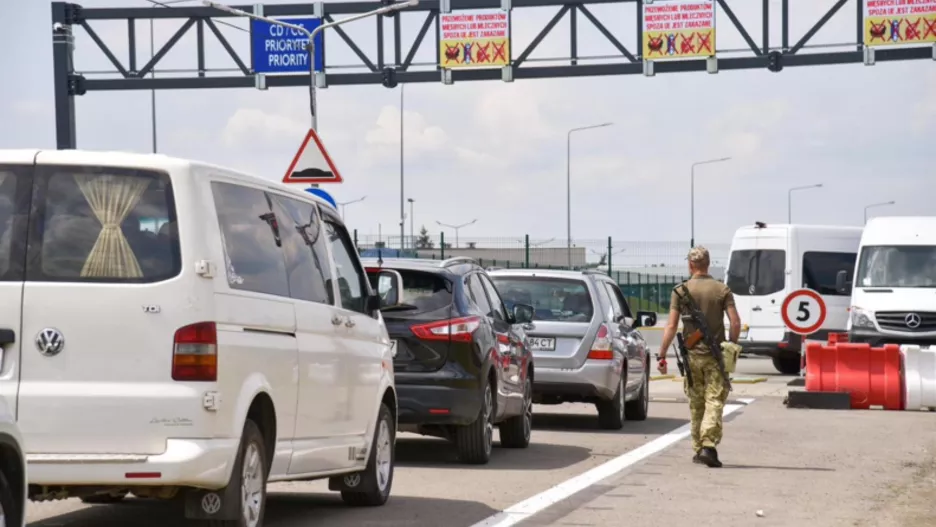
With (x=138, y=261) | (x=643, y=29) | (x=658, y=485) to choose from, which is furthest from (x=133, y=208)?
(x=643, y=29)

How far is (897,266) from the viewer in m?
27.8

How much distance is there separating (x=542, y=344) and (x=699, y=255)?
352 cm

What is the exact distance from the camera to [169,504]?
11.5 meters

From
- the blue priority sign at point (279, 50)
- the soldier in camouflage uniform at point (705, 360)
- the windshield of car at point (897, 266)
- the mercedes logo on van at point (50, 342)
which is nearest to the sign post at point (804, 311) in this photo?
the windshield of car at point (897, 266)

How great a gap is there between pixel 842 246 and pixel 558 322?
15294 mm

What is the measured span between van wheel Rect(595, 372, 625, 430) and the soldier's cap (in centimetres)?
371

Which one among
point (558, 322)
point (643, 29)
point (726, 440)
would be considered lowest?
point (726, 440)

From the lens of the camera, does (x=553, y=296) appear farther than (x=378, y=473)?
Yes

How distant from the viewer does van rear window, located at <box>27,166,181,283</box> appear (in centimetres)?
830

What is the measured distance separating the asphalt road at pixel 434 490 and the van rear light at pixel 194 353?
7.48ft

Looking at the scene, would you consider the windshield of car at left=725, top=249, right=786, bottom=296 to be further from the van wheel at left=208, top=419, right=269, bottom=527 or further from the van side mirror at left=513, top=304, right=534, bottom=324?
the van wheel at left=208, top=419, right=269, bottom=527

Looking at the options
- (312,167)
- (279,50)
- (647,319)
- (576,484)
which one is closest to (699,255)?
(576,484)

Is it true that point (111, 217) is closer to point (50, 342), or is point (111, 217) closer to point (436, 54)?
point (50, 342)

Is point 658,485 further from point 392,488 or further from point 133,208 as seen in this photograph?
point 133,208
